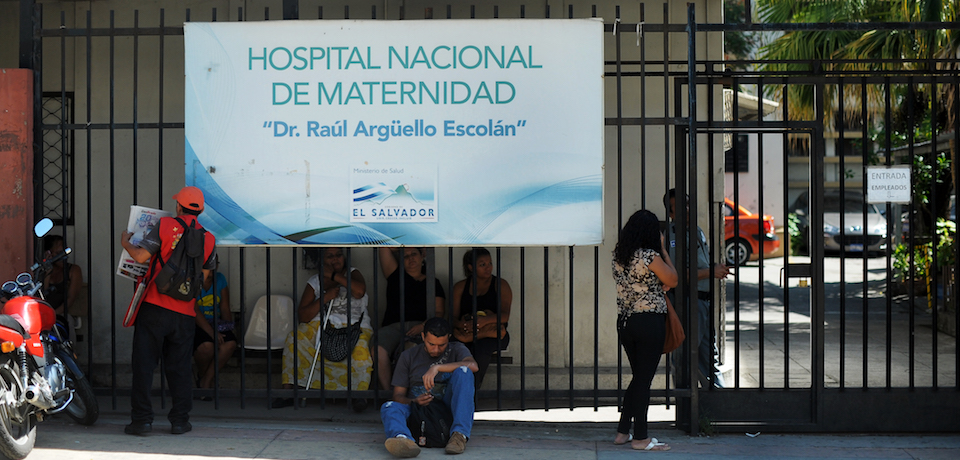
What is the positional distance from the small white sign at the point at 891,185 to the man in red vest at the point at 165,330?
14.0 ft

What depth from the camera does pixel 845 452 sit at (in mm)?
5117

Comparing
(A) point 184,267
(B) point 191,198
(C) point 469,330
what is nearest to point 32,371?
(A) point 184,267

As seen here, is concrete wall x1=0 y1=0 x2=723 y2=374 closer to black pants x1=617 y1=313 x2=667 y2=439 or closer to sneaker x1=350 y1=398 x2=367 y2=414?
sneaker x1=350 y1=398 x2=367 y2=414

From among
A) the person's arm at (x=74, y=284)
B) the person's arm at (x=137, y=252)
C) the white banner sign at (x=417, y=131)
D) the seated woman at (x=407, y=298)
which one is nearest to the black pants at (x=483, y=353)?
the seated woman at (x=407, y=298)

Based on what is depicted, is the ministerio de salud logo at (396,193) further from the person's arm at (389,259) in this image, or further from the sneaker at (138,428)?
the sneaker at (138,428)

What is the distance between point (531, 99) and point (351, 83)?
113cm

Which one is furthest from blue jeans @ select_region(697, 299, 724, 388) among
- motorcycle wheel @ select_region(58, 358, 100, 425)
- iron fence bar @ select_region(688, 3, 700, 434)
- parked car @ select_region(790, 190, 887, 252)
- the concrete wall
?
parked car @ select_region(790, 190, 887, 252)

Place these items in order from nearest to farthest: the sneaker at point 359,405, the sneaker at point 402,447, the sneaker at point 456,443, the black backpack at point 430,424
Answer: the sneaker at point 402,447 < the sneaker at point 456,443 < the black backpack at point 430,424 < the sneaker at point 359,405

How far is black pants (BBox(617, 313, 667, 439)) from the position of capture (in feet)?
16.5

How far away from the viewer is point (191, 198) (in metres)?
5.11

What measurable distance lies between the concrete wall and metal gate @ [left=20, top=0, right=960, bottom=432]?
0.01m

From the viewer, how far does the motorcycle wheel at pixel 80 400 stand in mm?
5289

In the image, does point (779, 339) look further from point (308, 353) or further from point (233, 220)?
point (233, 220)

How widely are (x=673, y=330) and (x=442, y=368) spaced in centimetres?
143
